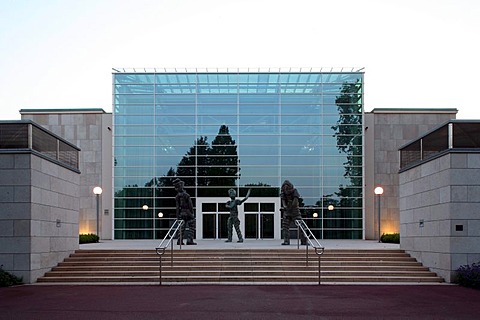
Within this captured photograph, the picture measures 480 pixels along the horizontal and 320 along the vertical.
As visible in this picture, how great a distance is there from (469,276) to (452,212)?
1832 mm

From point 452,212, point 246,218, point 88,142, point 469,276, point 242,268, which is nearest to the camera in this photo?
point 469,276

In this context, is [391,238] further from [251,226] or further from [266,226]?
[251,226]

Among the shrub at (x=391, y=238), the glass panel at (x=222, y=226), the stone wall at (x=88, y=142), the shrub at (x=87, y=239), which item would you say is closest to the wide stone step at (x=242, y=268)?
the shrub at (x=391, y=238)

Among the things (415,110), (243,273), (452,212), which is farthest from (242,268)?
(415,110)

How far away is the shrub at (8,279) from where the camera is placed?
16797 millimetres

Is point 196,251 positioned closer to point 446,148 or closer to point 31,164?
point 31,164

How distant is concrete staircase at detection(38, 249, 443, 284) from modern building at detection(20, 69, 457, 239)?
63.3 feet

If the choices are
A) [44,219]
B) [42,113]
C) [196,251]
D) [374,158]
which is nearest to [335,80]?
[374,158]

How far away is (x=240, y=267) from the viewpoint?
1914 centimetres

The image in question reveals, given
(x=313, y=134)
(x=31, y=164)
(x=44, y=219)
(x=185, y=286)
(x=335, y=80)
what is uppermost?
(x=335, y=80)

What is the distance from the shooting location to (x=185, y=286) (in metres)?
16.9

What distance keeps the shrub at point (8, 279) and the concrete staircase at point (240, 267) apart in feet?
2.82

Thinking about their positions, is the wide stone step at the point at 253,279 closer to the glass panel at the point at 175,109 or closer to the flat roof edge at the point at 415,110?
the glass panel at the point at 175,109

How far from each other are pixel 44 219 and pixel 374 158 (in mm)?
27231
